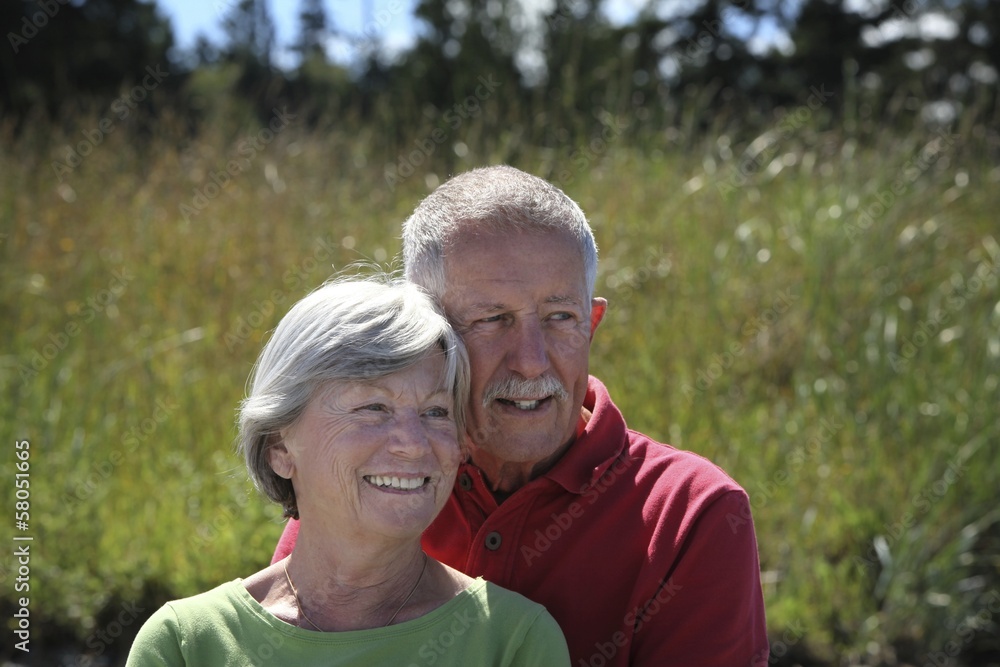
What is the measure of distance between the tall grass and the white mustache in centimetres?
228

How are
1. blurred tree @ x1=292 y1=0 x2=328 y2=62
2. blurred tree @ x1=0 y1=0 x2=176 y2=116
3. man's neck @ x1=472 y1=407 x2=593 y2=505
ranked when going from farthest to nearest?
blurred tree @ x1=292 y1=0 x2=328 y2=62 → blurred tree @ x1=0 y1=0 x2=176 y2=116 → man's neck @ x1=472 y1=407 x2=593 y2=505

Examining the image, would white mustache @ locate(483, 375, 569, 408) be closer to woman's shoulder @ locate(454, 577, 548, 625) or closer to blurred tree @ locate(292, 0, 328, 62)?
woman's shoulder @ locate(454, 577, 548, 625)

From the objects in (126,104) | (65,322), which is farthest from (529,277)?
(126,104)

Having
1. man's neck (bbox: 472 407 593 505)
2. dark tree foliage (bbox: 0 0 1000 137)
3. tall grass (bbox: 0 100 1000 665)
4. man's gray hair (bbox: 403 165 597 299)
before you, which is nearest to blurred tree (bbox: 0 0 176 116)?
dark tree foliage (bbox: 0 0 1000 137)

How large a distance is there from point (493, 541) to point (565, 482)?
21 centimetres

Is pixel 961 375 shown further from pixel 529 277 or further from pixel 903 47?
pixel 903 47

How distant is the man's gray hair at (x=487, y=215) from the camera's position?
7.07ft

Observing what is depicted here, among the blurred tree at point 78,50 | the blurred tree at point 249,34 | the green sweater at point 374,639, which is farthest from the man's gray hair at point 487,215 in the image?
the blurred tree at point 249,34

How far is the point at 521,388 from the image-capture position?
7.04ft

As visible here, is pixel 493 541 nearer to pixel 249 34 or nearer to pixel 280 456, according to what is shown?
pixel 280 456

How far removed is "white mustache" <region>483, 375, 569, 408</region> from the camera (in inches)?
84.3

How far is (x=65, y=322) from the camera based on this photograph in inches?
233

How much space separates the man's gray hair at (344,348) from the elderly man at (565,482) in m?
0.11

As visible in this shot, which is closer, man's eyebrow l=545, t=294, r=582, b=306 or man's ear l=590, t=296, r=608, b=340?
man's eyebrow l=545, t=294, r=582, b=306
